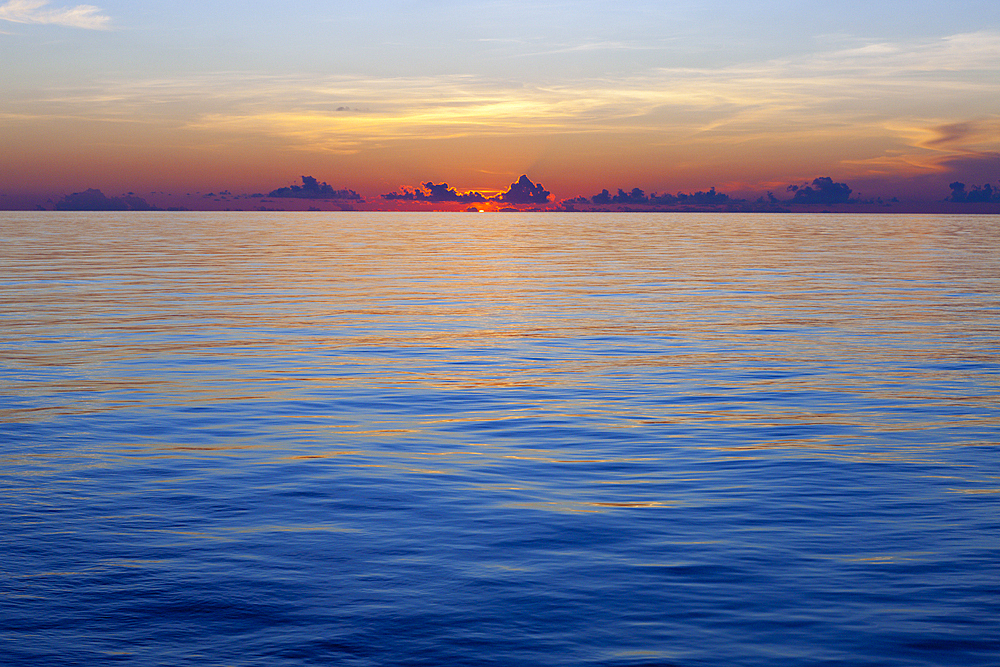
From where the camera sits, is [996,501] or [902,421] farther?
[902,421]

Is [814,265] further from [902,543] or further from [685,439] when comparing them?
[902,543]

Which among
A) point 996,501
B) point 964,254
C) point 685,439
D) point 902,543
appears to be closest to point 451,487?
point 685,439

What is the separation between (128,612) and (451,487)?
15.4ft

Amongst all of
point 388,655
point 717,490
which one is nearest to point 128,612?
point 388,655

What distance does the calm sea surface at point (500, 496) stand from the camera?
7461 millimetres

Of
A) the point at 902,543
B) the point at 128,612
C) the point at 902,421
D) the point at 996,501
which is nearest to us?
the point at 128,612

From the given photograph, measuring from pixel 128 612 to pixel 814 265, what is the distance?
58.3 metres

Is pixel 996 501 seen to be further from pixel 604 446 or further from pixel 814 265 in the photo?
pixel 814 265

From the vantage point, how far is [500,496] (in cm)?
1127

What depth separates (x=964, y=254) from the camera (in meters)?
73.0

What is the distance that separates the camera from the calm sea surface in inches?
294

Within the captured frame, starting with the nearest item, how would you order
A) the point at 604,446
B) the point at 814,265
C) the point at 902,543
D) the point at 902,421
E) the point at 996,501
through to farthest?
the point at 902,543, the point at 996,501, the point at 604,446, the point at 902,421, the point at 814,265

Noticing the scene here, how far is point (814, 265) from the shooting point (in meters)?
60.5

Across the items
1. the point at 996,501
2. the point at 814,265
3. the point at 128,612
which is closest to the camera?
the point at 128,612
